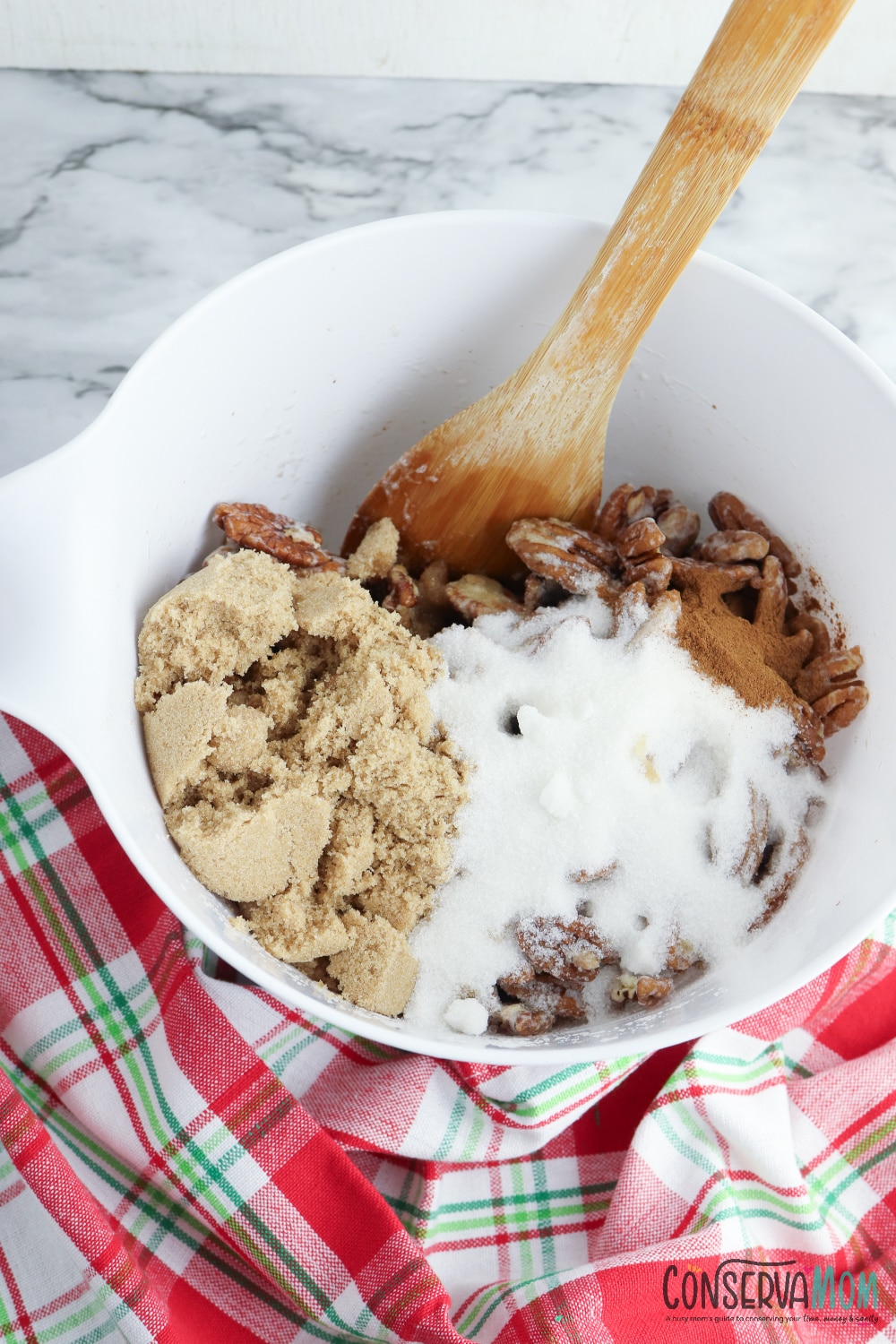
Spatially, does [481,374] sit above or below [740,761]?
above

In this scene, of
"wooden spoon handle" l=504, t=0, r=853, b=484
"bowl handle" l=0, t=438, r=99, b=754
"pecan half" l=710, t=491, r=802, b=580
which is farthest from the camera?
"pecan half" l=710, t=491, r=802, b=580

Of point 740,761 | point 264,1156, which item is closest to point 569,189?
point 740,761

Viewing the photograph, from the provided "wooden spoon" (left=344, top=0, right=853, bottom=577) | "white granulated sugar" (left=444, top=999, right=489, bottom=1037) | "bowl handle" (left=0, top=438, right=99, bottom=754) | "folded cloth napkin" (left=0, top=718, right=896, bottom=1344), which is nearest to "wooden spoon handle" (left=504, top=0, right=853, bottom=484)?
"wooden spoon" (left=344, top=0, right=853, bottom=577)

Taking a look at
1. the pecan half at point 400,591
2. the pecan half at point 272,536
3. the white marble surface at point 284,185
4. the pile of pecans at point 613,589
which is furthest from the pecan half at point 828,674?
the white marble surface at point 284,185

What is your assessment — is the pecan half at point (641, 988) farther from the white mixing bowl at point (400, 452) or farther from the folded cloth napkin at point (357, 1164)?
the folded cloth napkin at point (357, 1164)

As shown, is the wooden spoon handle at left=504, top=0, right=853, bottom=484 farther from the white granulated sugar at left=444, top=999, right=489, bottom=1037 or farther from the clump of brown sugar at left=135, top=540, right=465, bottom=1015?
the white granulated sugar at left=444, top=999, right=489, bottom=1037

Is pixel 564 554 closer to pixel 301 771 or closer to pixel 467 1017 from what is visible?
pixel 301 771

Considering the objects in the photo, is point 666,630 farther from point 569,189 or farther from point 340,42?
point 340,42
